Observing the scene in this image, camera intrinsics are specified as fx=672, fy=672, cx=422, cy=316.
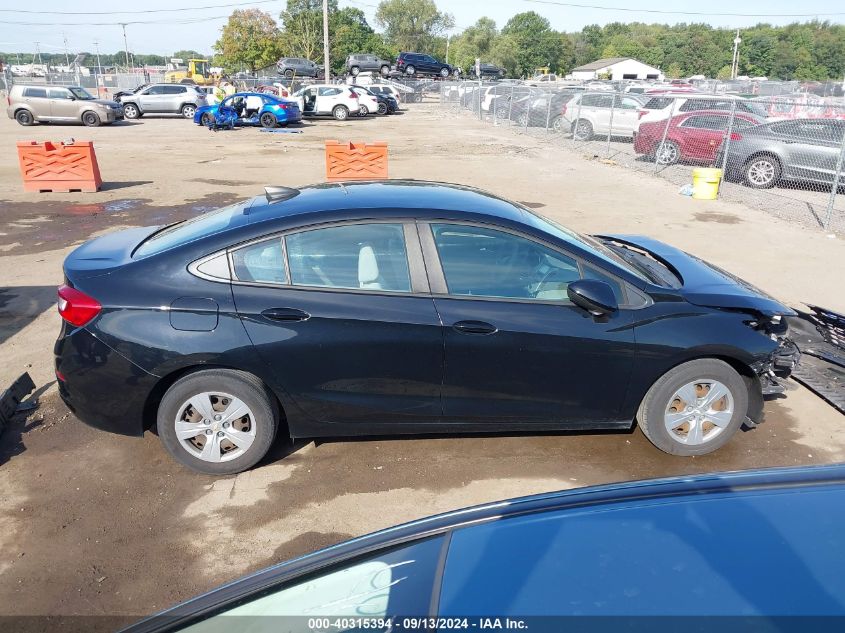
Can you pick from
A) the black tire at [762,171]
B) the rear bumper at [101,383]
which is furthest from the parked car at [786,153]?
the rear bumper at [101,383]

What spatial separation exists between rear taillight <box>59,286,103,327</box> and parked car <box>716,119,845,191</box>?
13057mm

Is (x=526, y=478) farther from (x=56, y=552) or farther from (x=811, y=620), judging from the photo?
(x=811, y=620)

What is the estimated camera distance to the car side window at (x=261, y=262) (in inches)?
155

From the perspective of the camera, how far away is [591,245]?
14.7 feet

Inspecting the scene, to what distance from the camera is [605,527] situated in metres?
1.59

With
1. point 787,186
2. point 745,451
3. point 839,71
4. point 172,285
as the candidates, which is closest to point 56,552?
point 172,285

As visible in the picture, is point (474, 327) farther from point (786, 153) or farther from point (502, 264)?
point (786, 153)

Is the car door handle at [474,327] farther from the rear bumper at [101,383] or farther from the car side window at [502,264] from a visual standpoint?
the rear bumper at [101,383]

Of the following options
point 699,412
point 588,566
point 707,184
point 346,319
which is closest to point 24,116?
point 707,184

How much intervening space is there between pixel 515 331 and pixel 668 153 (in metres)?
15.0

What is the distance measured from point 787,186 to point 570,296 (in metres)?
13.2

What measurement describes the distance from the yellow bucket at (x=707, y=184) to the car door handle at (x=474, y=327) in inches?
441

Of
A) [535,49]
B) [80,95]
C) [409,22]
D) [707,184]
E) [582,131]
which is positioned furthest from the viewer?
[409,22]

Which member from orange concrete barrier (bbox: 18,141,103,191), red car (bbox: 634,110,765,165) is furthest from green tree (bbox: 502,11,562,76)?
orange concrete barrier (bbox: 18,141,103,191)
